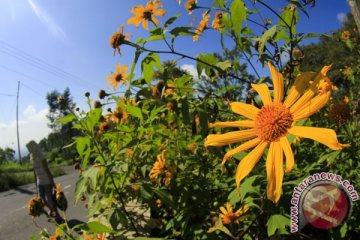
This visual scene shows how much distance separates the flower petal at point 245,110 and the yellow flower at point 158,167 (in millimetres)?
1296

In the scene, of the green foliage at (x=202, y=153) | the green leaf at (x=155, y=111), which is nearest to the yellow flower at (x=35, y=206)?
the green foliage at (x=202, y=153)

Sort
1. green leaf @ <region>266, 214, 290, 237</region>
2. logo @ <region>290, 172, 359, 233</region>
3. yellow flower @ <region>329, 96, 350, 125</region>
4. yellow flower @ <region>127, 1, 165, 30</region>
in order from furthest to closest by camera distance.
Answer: yellow flower @ <region>127, 1, 165, 30</region> → yellow flower @ <region>329, 96, 350, 125</region> → green leaf @ <region>266, 214, 290, 237</region> → logo @ <region>290, 172, 359, 233</region>

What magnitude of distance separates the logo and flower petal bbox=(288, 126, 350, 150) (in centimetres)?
5

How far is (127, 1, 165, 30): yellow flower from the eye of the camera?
1614mm

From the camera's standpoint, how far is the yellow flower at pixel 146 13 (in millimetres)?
1614

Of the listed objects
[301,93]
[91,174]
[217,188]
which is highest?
[301,93]

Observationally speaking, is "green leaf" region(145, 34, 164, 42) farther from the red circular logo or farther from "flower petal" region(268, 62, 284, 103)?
the red circular logo

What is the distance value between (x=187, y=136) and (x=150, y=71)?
4.75ft

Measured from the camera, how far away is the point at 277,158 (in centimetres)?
70

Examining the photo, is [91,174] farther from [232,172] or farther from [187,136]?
[187,136]

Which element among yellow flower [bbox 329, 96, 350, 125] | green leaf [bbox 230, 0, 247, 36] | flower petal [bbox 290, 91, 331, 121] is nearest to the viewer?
flower petal [bbox 290, 91, 331, 121]

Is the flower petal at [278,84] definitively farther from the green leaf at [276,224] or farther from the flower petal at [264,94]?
the green leaf at [276,224]

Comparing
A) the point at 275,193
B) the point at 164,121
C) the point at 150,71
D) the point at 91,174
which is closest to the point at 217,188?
the point at 164,121

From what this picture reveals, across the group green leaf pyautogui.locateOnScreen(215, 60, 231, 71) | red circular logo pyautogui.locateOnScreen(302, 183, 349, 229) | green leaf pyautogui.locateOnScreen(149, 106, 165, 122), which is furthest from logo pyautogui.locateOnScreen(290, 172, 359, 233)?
green leaf pyautogui.locateOnScreen(149, 106, 165, 122)
